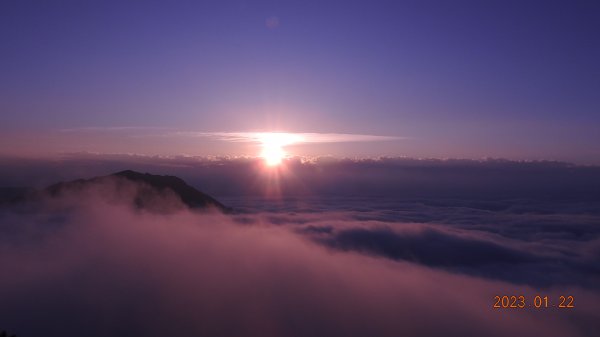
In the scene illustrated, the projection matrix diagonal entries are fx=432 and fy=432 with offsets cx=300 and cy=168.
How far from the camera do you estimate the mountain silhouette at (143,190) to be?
143000mm

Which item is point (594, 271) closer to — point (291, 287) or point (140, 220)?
point (291, 287)

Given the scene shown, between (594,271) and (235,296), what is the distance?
56.9 metres

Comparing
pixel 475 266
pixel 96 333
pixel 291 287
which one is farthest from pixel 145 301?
pixel 475 266
